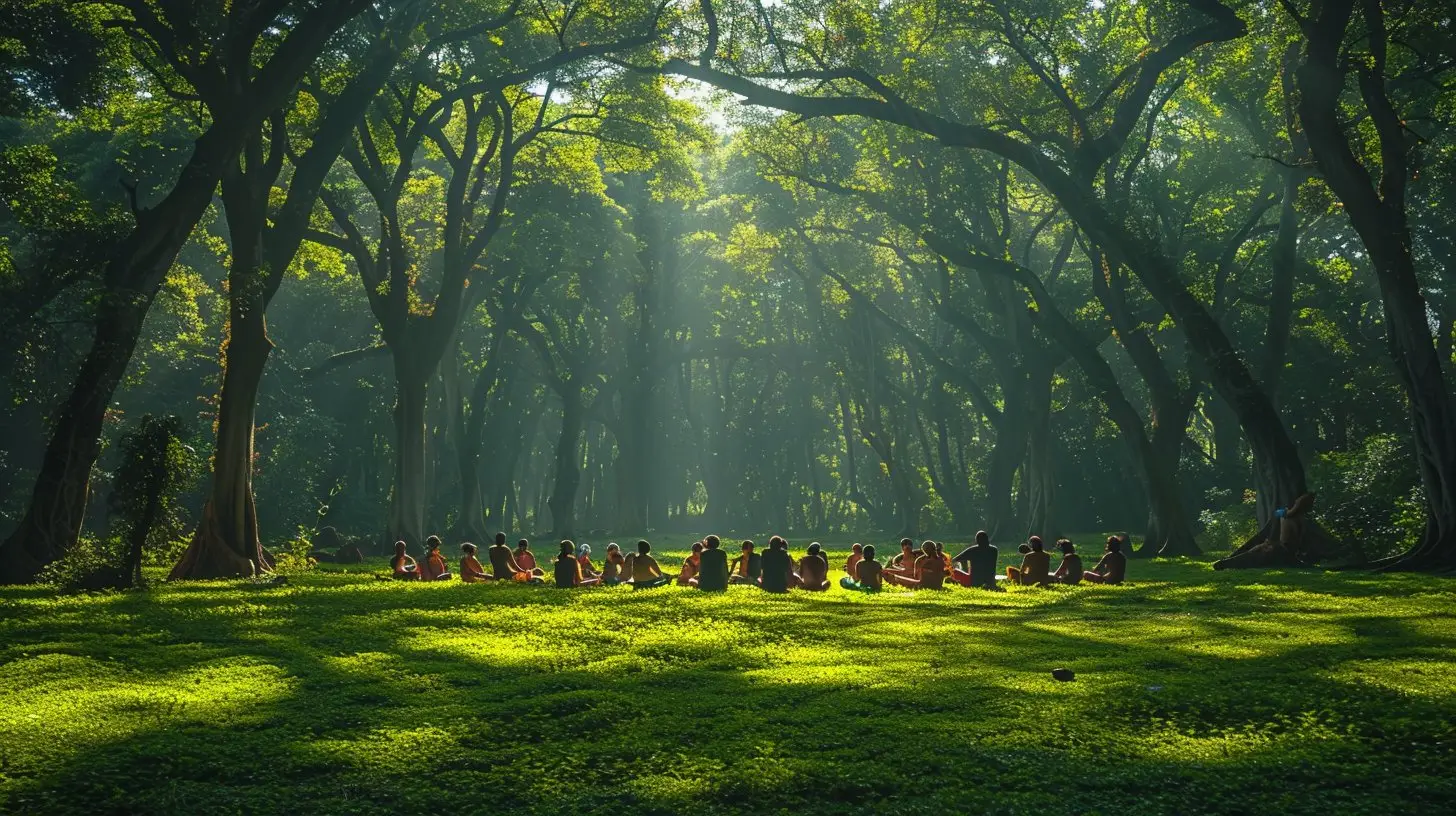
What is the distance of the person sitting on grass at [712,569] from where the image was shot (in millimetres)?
19375

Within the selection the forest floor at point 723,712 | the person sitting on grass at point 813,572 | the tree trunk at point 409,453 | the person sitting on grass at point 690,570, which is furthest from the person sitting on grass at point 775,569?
the tree trunk at point 409,453

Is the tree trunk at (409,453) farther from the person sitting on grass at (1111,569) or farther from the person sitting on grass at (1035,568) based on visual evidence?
the person sitting on grass at (1111,569)

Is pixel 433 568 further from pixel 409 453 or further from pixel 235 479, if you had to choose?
pixel 409 453

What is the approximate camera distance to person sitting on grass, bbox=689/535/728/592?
19.4m

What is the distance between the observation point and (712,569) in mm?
19422

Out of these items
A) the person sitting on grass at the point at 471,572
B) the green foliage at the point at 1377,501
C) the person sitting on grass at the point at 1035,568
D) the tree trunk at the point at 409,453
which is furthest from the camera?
the tree trunk at the point at 409,453

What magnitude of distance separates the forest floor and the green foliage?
34.7 ft

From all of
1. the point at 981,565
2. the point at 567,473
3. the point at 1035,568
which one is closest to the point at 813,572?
the point at 981,565

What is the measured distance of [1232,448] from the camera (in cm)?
4906

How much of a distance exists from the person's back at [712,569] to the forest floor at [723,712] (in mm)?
3638

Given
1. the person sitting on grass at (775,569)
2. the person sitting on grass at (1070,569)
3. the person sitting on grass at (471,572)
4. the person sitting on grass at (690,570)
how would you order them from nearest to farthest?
the person sitting on grass at (775,569) < the person sitting on grass at (690,570) < the person sitting on grass at (1070,569) < the person sitting on grass at (471,572)

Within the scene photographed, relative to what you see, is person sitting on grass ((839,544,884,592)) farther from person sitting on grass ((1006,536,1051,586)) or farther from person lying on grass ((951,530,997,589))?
person sitting on grass ((1006,536,1051,586))

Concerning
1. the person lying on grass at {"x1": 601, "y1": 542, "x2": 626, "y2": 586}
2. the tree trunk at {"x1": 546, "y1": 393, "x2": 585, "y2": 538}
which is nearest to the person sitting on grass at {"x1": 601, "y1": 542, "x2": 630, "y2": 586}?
the person lying on grass at {"x1": 601, "y1": 542, "x2": 626, "y2": 586}

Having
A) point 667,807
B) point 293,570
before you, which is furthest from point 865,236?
point 667,807
